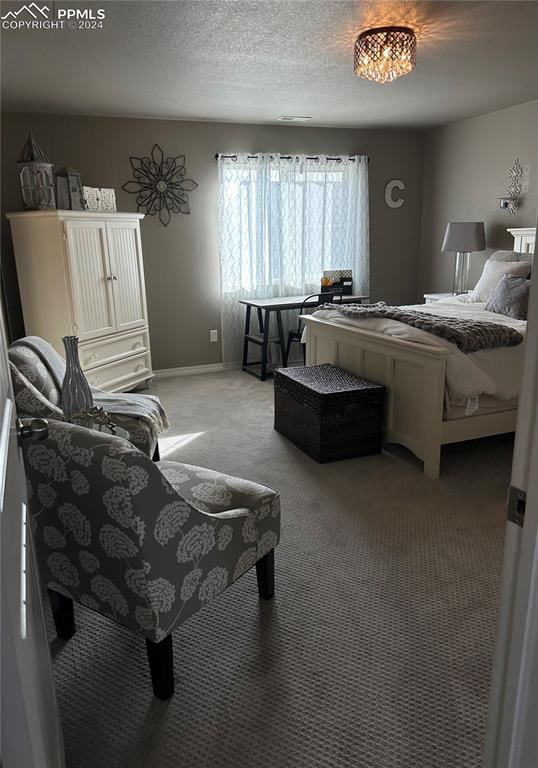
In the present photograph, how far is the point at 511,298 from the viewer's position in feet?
12.3

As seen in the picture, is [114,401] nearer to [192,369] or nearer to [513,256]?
[192,369]

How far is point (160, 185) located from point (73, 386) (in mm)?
3318

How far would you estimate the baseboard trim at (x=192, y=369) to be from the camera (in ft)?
17.6

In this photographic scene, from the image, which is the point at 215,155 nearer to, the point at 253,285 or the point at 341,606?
the point at 253,285

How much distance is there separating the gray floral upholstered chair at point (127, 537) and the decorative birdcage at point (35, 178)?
305 cm

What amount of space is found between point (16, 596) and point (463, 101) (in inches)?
192

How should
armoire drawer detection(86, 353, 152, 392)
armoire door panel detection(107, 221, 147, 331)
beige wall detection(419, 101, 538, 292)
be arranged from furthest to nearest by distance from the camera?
beige wall detection(419, 101, 538, 292) → armoire door panel detection(107, 221, 147, 331) → armoire drawer detection(86, 353, 152, 392)

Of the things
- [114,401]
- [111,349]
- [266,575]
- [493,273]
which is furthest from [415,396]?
[111,349]

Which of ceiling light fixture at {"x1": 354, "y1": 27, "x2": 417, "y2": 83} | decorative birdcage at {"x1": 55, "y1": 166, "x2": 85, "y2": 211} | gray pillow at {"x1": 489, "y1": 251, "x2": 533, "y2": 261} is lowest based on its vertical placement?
gray pillow at {"x1": 489, "y1": 251, "x2": 533, "y2": 261}

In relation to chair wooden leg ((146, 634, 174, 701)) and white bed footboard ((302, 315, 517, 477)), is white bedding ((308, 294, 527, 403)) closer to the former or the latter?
white bed footboard ((302, 315, 517, 477))

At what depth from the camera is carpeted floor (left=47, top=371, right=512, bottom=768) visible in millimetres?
1499

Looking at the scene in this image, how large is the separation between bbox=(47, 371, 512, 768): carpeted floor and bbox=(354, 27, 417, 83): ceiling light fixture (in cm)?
220

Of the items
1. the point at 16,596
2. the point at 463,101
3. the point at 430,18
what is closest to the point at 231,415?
the point at 430,18

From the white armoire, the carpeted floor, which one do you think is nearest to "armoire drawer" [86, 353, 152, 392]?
the white armoire
